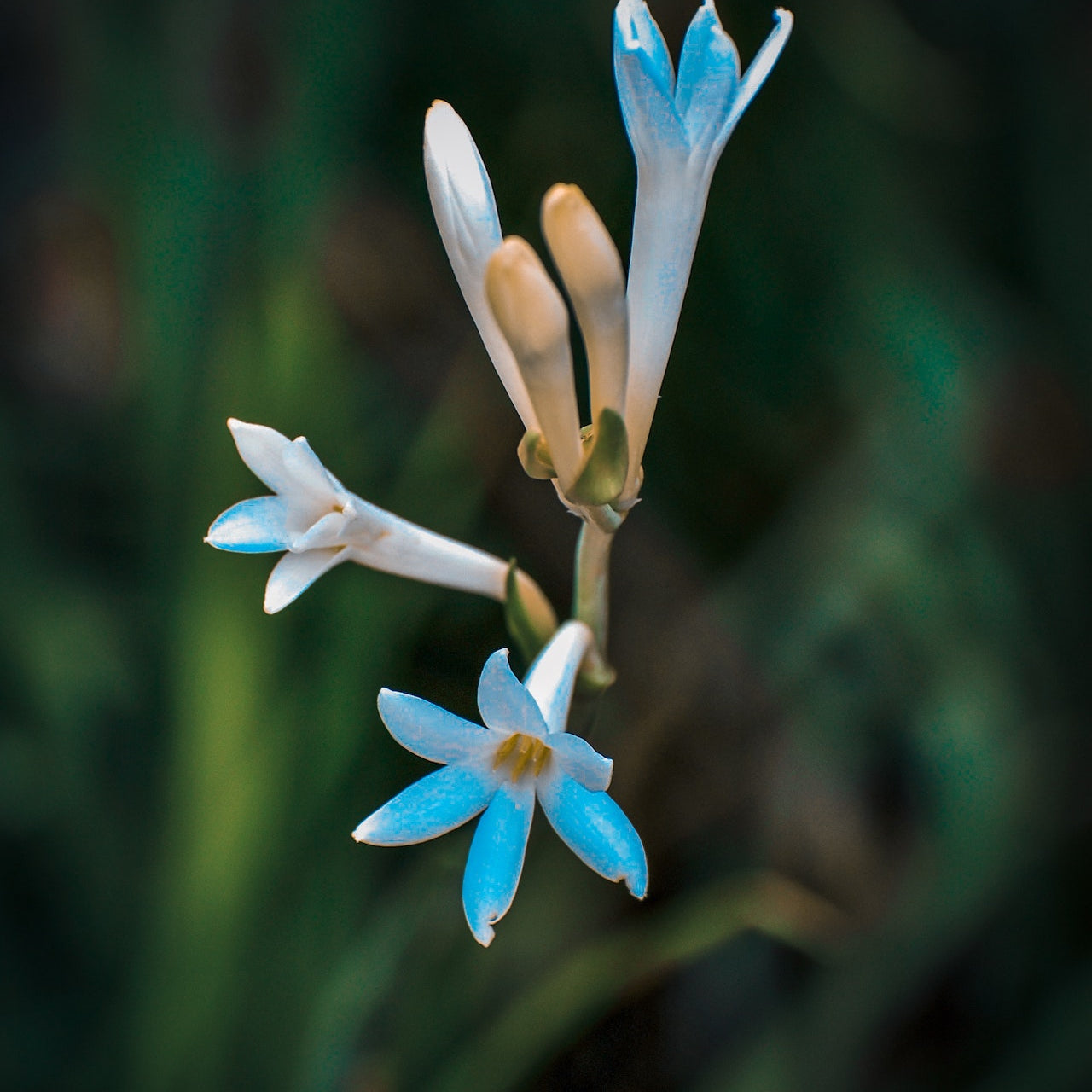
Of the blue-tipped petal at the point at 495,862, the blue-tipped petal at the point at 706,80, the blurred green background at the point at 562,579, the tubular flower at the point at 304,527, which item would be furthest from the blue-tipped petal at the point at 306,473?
the blurred green background at the point at 562,579

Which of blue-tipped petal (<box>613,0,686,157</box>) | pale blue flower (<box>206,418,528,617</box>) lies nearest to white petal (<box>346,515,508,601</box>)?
pale blue flower (<box>206,418,528,617</box>)

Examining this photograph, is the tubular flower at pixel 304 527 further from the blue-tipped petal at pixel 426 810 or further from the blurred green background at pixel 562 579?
the blurred green background at pixel 562 579

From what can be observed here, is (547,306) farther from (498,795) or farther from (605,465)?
(498,795)

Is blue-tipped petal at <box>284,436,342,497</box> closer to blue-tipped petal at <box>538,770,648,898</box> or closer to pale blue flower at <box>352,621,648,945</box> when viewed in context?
pale blue flower at <box>352,621,648,945</box>

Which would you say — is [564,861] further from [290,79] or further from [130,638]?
[290,79]

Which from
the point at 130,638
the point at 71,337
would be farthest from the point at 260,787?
the point at 71,337

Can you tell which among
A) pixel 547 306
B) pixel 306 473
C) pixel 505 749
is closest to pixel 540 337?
pixel 547 306
